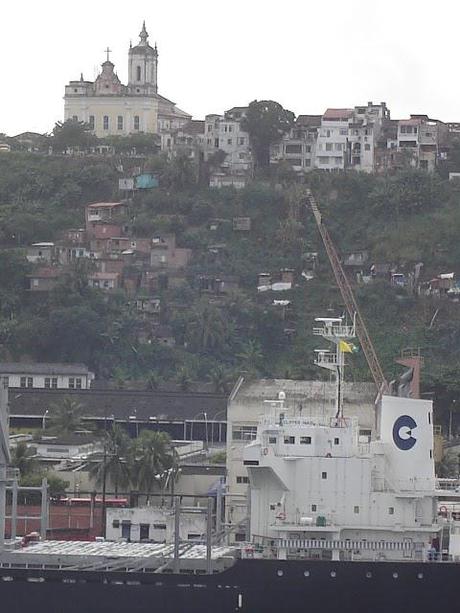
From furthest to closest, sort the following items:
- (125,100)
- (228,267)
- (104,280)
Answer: (125,100) < (228,267) < (104,280)

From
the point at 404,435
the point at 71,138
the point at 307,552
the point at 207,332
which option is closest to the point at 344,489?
the point at 307,552

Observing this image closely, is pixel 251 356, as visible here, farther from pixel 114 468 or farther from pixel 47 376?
pixel 114 468

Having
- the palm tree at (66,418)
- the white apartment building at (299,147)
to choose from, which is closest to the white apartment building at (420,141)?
the white apartment building at (299,147)

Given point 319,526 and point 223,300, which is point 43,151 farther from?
point 319,526

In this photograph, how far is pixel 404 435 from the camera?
165ft

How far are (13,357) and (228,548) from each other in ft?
194

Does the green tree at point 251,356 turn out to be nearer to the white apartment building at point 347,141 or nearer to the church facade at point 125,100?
the white apartment building at point 347,141

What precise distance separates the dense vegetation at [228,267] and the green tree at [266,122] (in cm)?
390

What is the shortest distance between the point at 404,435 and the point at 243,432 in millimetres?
16052

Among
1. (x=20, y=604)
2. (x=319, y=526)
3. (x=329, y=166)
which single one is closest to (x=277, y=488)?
(x=319, y=526)

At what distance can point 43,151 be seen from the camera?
133 m

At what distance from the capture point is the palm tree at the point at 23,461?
68.9 m

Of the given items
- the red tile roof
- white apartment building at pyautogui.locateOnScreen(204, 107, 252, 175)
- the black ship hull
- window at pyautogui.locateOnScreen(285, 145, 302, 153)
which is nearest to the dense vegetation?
white apartment building at pyautogui.locateOnScreen(204, 107, 252, 175)

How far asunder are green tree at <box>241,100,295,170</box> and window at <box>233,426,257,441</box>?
62.4 m
